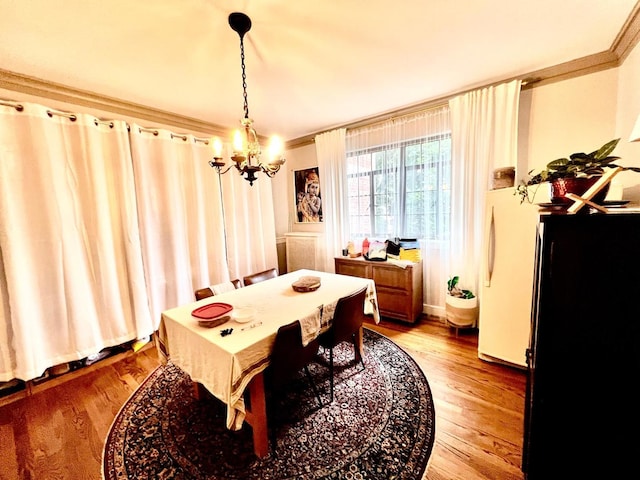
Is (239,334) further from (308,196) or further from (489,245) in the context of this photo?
(308,196)

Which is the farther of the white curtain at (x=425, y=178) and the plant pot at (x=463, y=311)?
the white curtain at (x=425, y=178)

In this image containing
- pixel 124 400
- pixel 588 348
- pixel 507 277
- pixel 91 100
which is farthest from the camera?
pixel 91 100

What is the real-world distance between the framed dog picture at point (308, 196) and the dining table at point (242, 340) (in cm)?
219

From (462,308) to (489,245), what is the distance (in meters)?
0.84

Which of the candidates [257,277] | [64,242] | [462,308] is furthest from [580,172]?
[64,242]

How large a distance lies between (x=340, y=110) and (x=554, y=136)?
217 centimetres

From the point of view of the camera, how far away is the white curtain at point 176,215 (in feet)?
9.20

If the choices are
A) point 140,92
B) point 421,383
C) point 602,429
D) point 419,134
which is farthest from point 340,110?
point 602,429

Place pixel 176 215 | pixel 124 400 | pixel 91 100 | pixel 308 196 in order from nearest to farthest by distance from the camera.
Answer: pixel 124 400 < pixel 91 100 < pixel 176 215 < pixel 308 196

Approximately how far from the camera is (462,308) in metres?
2.73

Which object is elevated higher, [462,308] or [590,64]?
[590,64]

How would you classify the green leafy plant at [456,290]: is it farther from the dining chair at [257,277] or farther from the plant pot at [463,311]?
the dining chair at [257,277]

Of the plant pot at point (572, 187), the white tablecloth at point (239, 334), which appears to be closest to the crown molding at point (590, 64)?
the plant pot at point (572, 187)

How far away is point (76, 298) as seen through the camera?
7.72ft
